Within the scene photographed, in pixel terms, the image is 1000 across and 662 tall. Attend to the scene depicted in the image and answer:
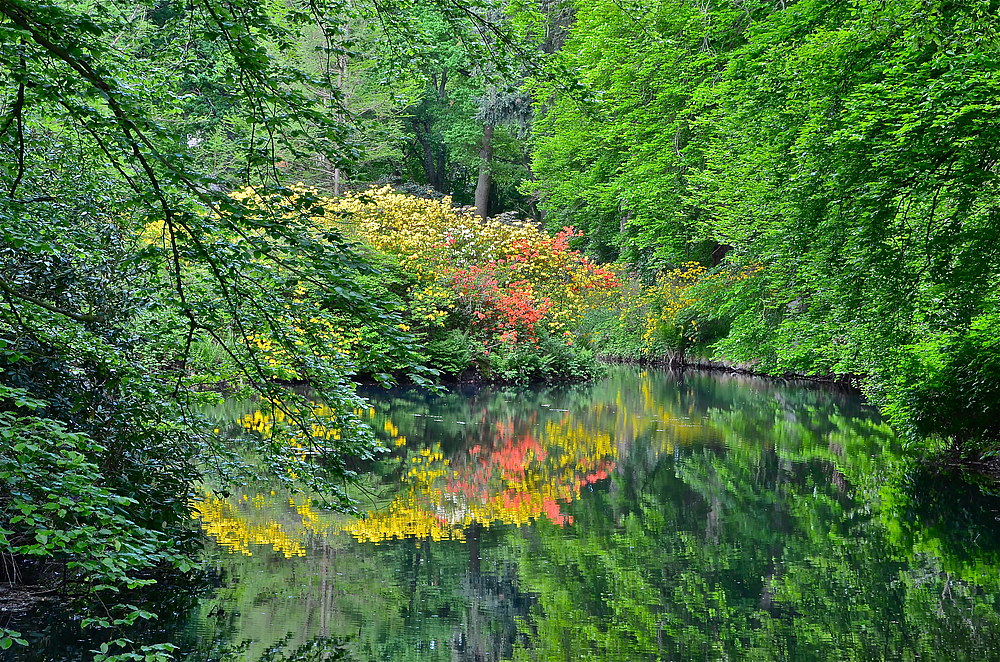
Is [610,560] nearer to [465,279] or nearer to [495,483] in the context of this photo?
[495,483]

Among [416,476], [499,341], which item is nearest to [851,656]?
[416,476]

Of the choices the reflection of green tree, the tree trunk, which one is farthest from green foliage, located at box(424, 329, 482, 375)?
the tree trunk

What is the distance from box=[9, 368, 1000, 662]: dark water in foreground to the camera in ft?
17.1

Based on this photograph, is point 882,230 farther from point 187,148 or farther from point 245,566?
point 187,148

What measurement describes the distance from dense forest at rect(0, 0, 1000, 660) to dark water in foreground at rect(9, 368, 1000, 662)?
695 mm

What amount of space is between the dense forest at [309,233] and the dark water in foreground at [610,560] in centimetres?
70

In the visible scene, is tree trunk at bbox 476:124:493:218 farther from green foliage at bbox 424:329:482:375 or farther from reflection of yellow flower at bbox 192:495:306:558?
reflection of yellow flower at bbox 192:495:306:558

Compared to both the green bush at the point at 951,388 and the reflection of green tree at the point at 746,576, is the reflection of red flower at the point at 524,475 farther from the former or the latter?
the green bush at the point at 951,388

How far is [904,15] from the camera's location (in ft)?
24.3

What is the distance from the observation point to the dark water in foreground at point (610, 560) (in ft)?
17.1

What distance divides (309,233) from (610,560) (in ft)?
13.0

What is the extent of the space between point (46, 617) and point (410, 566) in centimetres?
235

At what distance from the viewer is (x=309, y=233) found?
13.1ft

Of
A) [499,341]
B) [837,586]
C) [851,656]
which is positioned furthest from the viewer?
[499,341]
